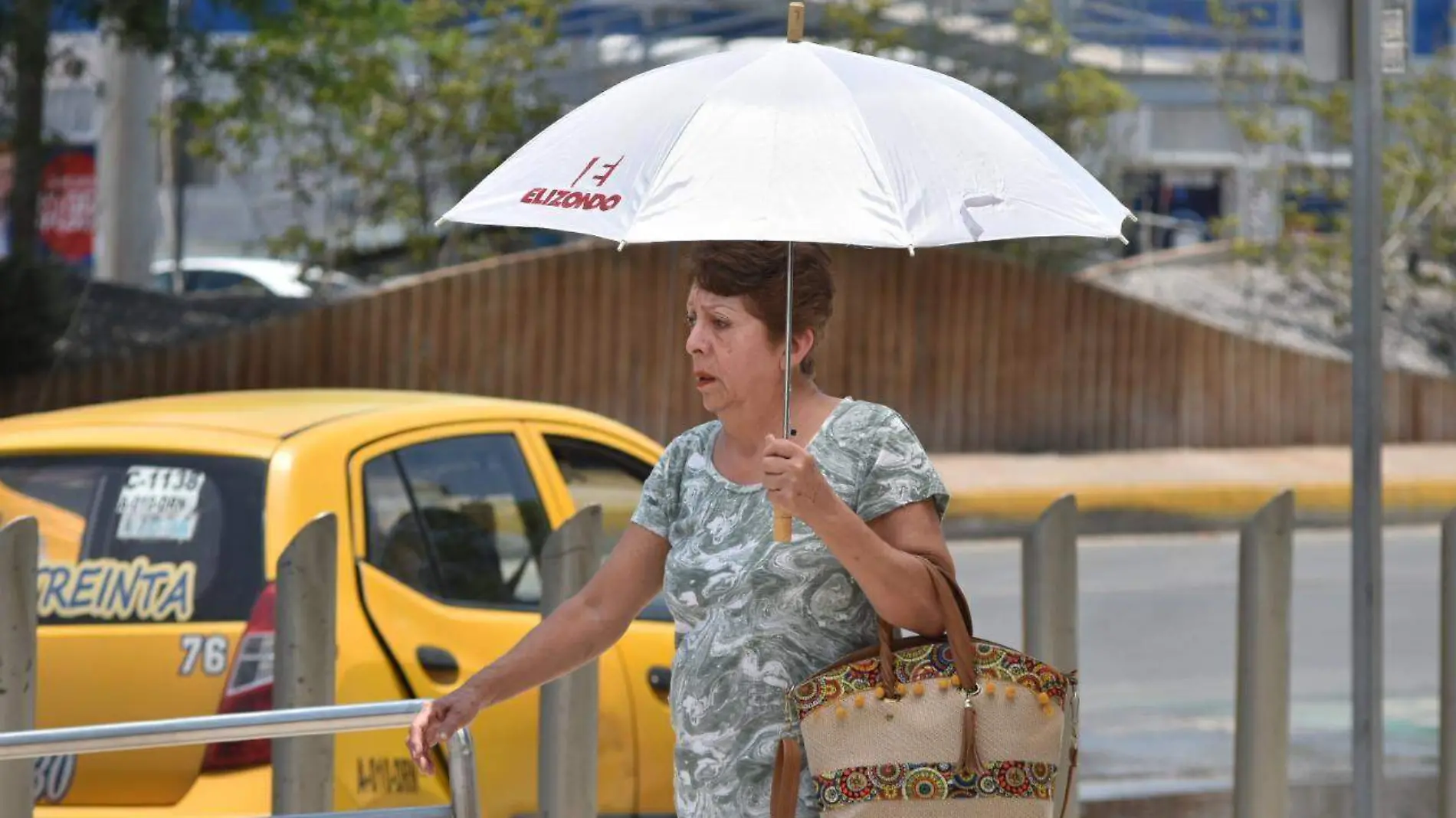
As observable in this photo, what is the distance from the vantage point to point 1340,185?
2083cm

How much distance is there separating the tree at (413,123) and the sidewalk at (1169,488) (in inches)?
180

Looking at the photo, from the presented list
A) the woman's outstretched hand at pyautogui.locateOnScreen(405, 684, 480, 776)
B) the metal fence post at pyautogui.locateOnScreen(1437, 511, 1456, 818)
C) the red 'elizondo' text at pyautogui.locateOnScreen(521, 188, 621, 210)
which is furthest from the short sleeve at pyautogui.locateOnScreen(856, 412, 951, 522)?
the metal fence post at pyautogui.locateOnScreen(1437, 511, 1456, 818)

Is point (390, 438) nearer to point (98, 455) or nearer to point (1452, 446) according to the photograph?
point (98, 455)

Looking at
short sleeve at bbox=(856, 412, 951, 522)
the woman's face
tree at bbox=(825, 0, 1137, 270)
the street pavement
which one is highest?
tree at bbox=(825, 0, 1137, 270)

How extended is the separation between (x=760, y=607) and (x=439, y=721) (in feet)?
1.75

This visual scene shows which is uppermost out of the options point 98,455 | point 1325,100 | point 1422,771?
point 1325,100

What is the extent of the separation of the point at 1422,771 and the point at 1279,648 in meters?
3.42

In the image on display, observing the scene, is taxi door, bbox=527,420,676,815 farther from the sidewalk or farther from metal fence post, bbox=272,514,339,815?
the sidewalk

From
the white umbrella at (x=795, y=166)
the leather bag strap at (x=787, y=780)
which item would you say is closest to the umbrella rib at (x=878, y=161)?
the white umbrella at (x=795, y=166)

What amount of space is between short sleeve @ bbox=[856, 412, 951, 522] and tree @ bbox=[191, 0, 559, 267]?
14.5 meters

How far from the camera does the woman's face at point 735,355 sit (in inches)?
126

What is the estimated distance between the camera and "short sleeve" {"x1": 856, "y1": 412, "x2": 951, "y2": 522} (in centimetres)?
310

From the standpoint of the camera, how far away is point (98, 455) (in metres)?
Answer: 5.05

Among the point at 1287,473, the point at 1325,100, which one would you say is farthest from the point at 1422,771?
the point at 1325,100
